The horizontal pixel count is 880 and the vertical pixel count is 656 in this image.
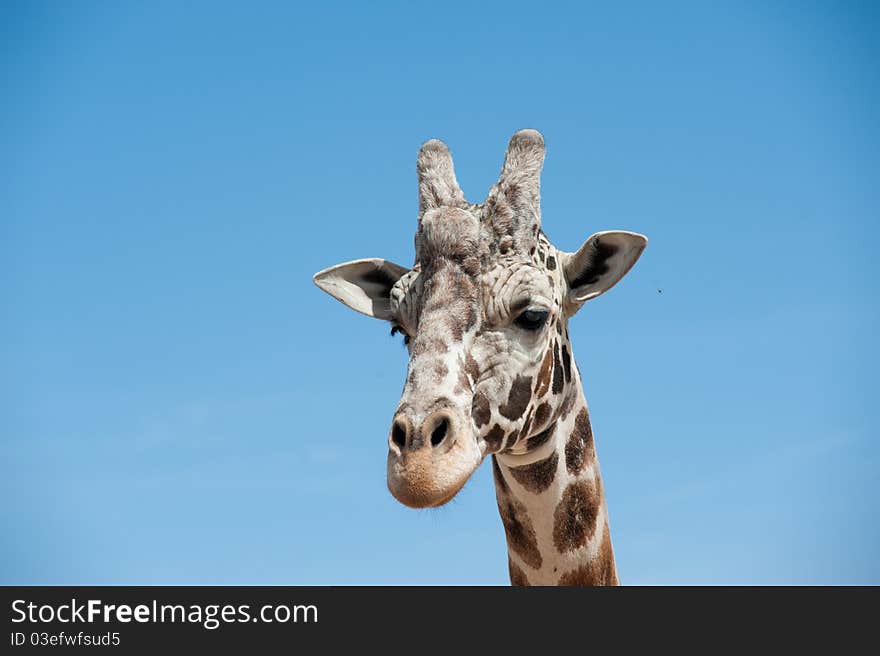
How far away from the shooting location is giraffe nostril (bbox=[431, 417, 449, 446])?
744cm

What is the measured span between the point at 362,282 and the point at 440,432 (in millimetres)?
2623

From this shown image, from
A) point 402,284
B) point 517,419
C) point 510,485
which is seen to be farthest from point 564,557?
point 402,284

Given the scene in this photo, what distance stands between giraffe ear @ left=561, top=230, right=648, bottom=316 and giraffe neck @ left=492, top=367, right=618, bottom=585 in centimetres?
69

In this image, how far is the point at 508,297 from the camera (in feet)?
27.0

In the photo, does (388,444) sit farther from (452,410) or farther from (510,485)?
(510,485)

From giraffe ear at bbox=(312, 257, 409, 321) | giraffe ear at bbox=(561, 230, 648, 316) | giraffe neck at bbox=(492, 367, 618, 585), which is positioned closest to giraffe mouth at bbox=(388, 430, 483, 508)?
giraffe neck at bbox=(492, 367, 618, 585)

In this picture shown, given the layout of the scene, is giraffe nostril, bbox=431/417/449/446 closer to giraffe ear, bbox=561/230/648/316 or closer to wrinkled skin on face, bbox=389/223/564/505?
wrinkled skin on face, bbox=389/223/564/505

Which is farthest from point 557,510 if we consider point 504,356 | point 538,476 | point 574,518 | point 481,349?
point 481,349

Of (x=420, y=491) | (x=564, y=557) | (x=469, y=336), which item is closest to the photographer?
(x=420, y=491)

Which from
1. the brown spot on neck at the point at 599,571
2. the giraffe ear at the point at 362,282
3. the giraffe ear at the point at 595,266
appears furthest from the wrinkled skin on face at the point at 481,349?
the brown spot on neck at the point at 599,571

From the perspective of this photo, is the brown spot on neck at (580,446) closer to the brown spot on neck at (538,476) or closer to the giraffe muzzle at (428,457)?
the brown spot on neck at (538,476)

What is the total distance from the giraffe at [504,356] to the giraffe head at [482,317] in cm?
1

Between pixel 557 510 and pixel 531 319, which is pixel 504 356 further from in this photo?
pixel 557 510

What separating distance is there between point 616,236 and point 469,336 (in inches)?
70.0
